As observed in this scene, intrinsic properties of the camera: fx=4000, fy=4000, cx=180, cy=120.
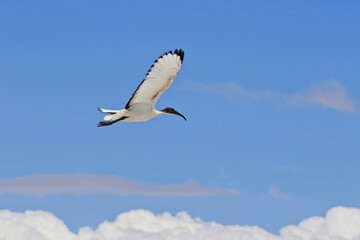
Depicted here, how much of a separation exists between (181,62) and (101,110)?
5172mm

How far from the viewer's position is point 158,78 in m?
179

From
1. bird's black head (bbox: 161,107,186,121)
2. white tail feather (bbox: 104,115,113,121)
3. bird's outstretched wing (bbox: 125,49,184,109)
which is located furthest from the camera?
bird's black head (bbox: 161,107,186,121)

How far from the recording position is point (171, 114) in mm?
182625

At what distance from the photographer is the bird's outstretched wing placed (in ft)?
586

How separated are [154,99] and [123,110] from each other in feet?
4.87

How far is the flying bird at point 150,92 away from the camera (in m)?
179

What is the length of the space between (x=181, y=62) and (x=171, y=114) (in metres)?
4.64

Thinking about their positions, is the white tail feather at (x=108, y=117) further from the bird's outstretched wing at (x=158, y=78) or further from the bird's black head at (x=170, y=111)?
the bird's black head at (x=170, y=111)

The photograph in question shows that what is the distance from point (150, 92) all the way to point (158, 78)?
3.41ft

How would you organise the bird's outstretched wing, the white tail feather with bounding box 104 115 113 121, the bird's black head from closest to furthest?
the bird's outstretched wing → the white tail feather with bounding box 104 115 113 121 → the bird's black head

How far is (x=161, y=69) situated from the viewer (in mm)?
178750

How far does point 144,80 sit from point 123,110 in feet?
7.31

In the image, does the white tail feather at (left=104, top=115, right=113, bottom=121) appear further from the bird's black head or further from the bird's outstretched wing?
the bird's black head

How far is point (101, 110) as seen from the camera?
7151 inches
